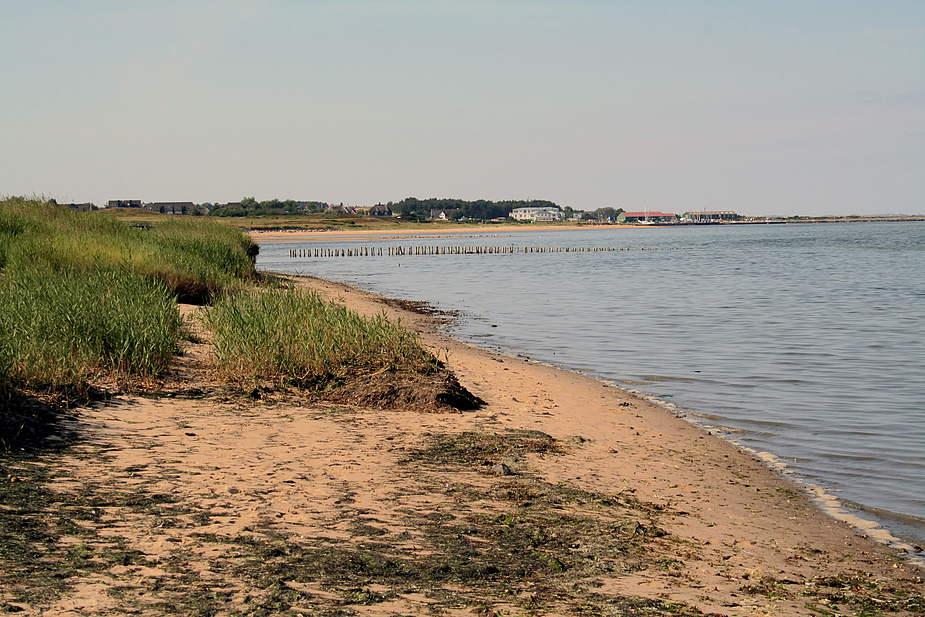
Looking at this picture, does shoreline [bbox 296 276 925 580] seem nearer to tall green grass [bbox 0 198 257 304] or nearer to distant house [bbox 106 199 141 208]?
tall green grass [bbox 0 198 257 304]

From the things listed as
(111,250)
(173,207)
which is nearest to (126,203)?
(173,207)

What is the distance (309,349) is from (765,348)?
441 inches

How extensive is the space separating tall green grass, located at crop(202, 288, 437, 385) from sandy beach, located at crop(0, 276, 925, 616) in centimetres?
59

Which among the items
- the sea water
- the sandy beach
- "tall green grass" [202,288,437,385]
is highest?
"tall green grass" [202,288,437,385]

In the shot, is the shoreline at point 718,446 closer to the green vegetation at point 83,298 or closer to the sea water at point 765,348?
the sea water at point 765,348

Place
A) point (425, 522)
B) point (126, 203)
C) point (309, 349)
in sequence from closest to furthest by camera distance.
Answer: point (425, 522)
point (309, 349)
point (126, 203)

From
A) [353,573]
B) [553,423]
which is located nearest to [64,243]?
[553,423]

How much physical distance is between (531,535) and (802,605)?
1.72 meters

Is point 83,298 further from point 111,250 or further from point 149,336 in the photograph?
point 111,250

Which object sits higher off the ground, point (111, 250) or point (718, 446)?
point (111, 250)

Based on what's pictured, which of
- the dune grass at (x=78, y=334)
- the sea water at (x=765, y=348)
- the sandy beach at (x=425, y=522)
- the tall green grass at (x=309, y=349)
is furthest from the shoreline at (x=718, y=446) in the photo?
the dune grass at (x=78, y=334)

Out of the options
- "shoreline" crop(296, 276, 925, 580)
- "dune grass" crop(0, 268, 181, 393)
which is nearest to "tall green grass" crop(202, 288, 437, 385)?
"dune grass" crop(0, 268, 181, 393)

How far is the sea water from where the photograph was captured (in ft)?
30.9

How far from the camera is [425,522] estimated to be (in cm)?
562
